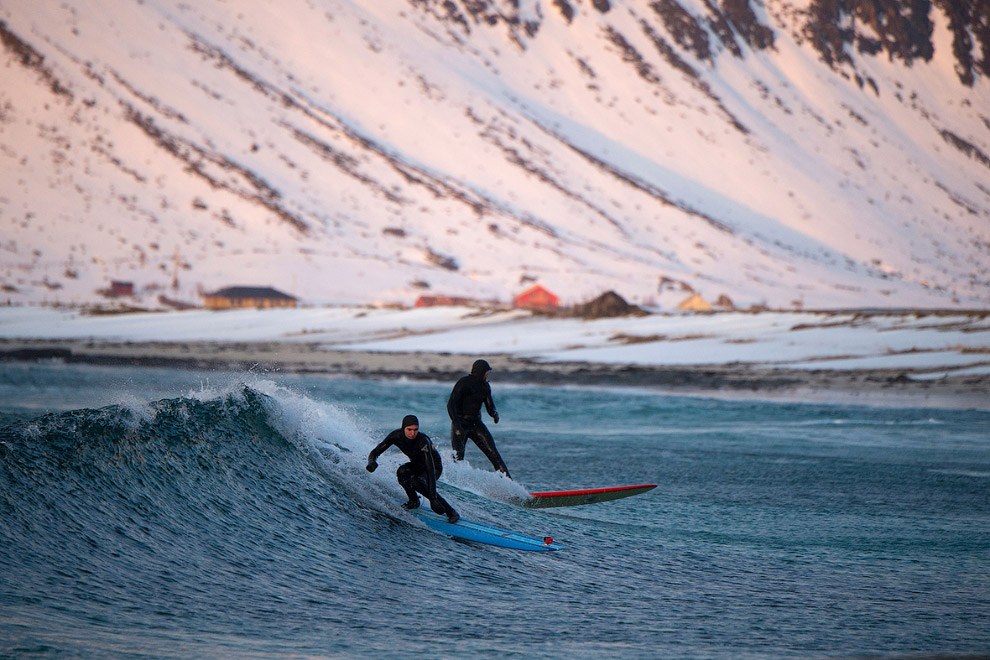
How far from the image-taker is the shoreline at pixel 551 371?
3619 centimetres

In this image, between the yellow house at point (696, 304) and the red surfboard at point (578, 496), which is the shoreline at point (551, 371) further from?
the yellow house at point (696, 304)

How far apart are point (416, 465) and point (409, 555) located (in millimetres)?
955

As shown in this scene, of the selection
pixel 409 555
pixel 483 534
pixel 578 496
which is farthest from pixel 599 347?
pixel 409 555

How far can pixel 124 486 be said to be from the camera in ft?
42.5

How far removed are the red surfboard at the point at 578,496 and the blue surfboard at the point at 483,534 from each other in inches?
96.9

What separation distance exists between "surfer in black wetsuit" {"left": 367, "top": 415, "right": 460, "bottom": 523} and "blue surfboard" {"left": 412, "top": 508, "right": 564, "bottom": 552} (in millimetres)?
126

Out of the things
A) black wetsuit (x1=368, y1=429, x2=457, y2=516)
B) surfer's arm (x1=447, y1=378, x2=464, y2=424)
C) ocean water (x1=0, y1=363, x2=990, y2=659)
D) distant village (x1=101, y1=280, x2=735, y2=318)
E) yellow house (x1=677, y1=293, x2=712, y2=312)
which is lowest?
ocean water (x1=0, y1=363, x2=990, y2=659)

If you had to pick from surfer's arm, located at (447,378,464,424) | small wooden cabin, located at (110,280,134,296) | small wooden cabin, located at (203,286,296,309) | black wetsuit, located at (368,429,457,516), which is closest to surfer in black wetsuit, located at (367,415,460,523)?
black wetsuit, located at (368,429,457,516)

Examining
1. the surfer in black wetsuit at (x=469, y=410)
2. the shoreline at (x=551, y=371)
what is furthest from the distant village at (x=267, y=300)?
the surfer in black wetsuit at (x=469, y=410)

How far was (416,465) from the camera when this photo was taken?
41.6ft

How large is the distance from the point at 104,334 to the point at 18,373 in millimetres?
32785

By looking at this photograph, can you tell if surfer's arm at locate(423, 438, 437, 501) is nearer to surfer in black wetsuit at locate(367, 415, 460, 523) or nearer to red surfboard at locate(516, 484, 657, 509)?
surfer in black wetsuit at locate(367, 415, 460, 523)

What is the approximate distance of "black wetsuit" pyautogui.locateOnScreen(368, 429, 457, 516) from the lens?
12.5 m

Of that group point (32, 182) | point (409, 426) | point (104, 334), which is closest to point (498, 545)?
point (409, 426)
